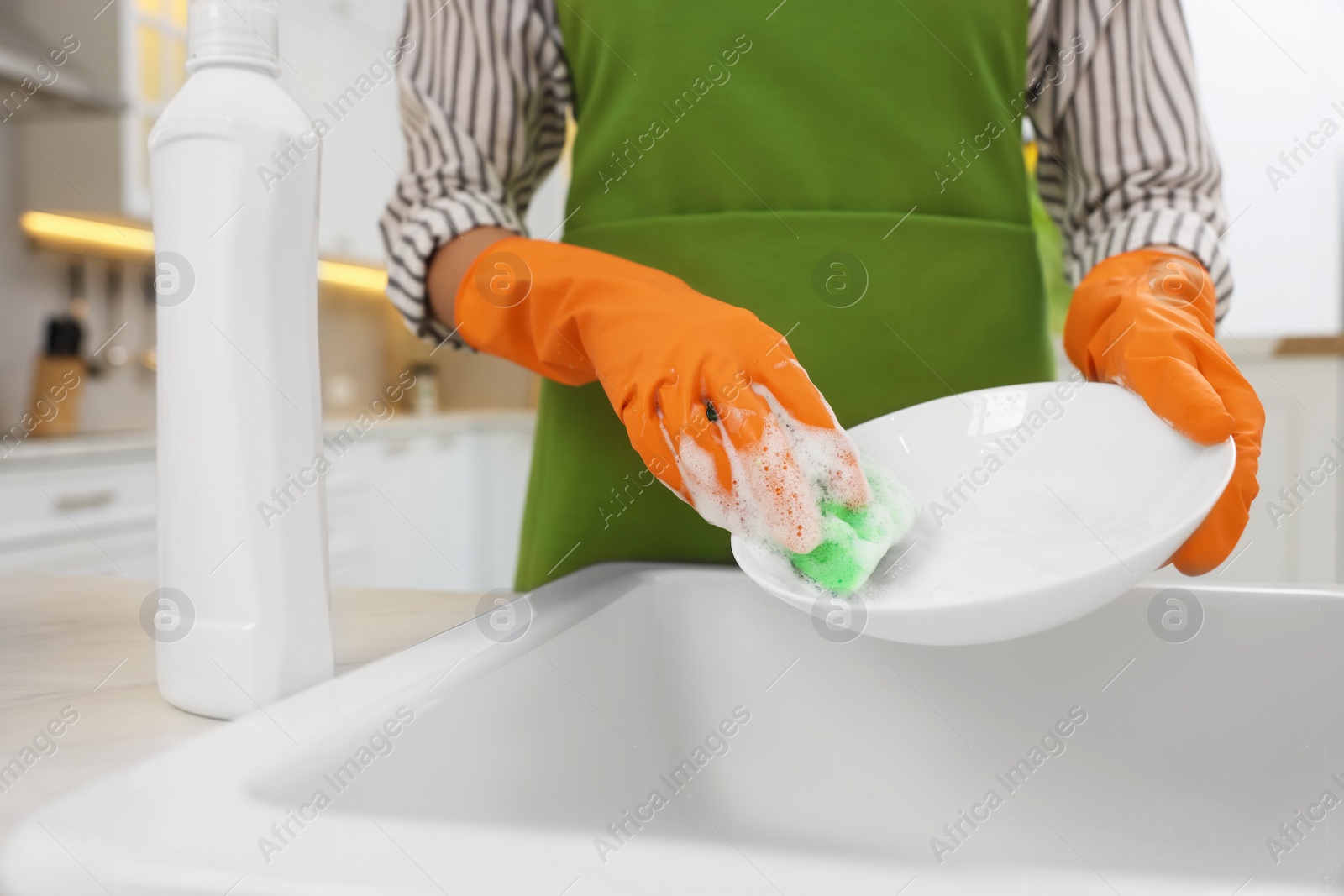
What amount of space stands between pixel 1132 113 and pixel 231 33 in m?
0.57

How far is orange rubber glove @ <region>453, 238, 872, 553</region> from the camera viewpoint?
0.41 meters

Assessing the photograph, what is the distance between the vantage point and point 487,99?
0.68 meters

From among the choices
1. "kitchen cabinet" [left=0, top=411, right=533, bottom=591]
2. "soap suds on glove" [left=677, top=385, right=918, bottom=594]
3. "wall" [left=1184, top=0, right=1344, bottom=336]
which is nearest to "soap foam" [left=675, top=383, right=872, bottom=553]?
"soap suds on glove" [left=677, top=385, right=918, bottom=594]

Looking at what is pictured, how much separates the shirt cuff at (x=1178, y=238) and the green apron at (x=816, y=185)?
6cm

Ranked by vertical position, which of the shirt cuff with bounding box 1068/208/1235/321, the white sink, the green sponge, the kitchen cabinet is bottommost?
the kitchen cabinet

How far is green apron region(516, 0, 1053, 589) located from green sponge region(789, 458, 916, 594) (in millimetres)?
207

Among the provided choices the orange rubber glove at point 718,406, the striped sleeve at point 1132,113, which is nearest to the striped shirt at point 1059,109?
the striped sleeve at point 1132,113

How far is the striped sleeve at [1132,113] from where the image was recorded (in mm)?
660

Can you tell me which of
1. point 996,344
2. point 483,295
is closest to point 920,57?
point 996,344

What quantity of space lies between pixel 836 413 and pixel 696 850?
43cm

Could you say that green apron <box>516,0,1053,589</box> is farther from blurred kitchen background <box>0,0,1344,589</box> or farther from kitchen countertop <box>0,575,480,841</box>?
blurred kitchen background <box>0,0,1344,589</box>

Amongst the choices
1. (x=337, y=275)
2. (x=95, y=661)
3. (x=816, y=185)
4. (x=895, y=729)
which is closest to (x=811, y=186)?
(x=816, y=185)

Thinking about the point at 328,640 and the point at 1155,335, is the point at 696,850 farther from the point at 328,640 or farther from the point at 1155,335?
the point at 1155,335

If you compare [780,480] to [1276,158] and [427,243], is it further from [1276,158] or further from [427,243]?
[1276,158]
